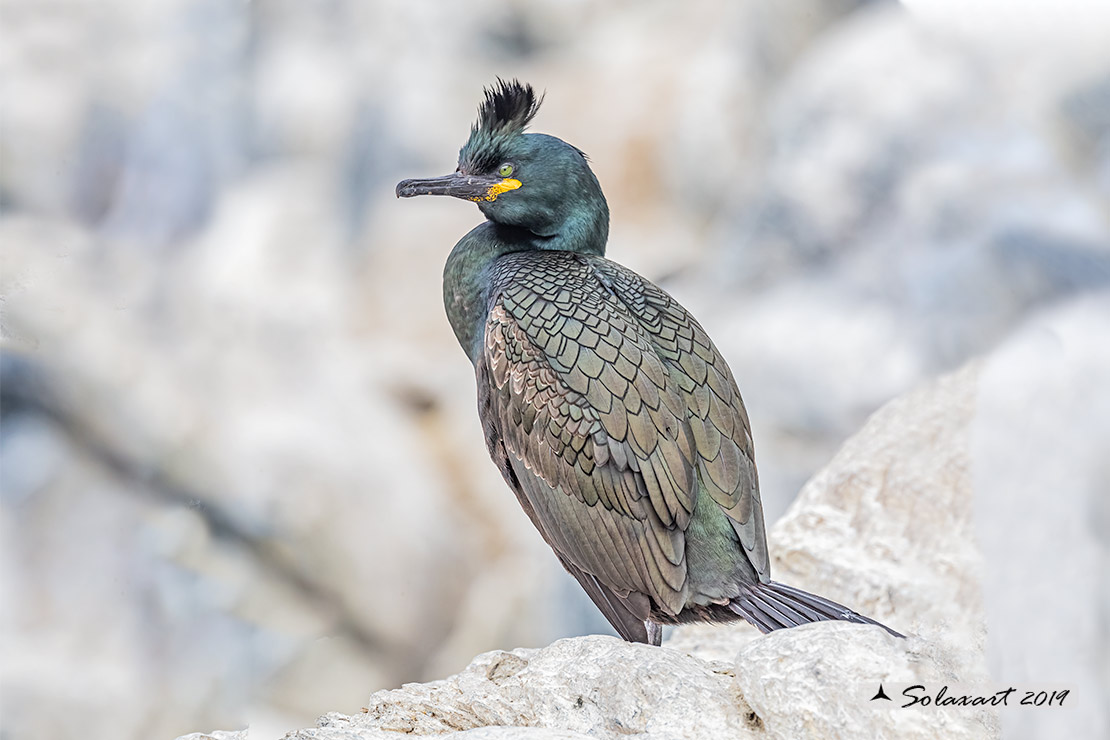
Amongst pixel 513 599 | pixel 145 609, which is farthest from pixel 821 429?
pixel 145 609

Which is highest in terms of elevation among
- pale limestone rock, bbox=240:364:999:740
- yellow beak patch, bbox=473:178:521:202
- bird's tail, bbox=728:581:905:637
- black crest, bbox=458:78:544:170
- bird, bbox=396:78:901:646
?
black crest, bbox=458:78:544:170

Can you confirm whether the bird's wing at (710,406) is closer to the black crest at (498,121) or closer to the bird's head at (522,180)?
the bird's head at (522,180)

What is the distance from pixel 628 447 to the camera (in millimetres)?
1728

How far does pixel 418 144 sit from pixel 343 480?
6.08 feet

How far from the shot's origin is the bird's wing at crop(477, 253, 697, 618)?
5.65 ft

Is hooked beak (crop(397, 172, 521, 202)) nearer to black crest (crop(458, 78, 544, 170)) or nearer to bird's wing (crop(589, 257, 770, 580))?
black crest (crop(458, 78, 544, 170))

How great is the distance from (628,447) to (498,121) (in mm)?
720

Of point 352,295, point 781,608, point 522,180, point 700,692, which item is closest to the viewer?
point 700,692

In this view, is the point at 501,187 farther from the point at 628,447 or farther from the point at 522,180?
the point at 628,447

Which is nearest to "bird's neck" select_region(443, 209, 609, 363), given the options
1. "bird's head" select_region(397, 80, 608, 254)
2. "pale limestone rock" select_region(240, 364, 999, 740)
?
"bird's head" select_region(397, 80, 608, 254)

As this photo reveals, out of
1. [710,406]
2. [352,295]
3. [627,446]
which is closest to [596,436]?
[627,446]

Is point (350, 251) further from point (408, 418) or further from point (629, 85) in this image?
point (629, 85)

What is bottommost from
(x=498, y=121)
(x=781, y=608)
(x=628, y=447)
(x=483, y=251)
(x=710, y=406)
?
(x=781, y=608)

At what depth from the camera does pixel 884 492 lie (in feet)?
8.31
